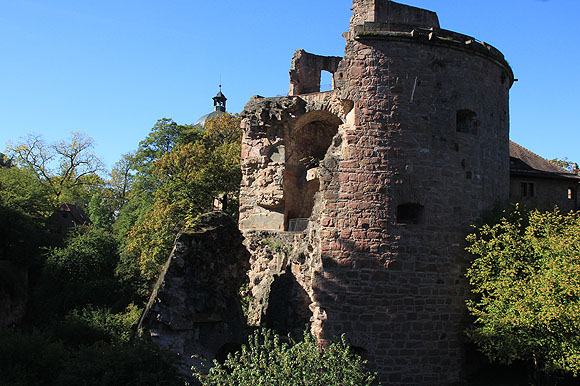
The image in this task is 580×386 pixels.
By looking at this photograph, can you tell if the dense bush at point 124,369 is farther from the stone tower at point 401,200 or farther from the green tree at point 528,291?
the green tree at point 528,291

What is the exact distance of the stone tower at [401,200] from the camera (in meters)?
12.2

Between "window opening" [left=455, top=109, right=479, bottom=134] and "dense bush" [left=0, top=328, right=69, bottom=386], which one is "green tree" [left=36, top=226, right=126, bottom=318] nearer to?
"dense bush" [left=0, top=328, right=69, bottom=386]

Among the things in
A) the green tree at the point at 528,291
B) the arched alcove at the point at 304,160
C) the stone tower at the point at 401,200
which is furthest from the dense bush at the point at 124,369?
the arched alcove at the point at 304,160

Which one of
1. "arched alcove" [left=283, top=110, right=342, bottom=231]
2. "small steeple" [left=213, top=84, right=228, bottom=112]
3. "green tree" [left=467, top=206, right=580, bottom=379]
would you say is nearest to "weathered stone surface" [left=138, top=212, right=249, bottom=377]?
"arched alcove" [left=283, top=110, right=342, bottom=231]

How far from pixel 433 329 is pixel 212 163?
44.9 ft

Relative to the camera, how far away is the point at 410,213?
13023mm

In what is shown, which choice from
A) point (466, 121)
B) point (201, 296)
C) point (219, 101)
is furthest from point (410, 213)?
point (219, 101)

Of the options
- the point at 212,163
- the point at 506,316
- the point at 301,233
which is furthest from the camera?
the point at 212,163

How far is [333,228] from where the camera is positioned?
1238 centimetres

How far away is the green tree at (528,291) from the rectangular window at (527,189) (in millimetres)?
5565

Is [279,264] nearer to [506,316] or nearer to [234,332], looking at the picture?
[234,332]

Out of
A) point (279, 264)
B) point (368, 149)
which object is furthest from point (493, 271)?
point (279, 264)

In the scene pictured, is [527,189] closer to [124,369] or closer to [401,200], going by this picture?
[401,200]

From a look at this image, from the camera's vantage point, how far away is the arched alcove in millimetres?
17198
